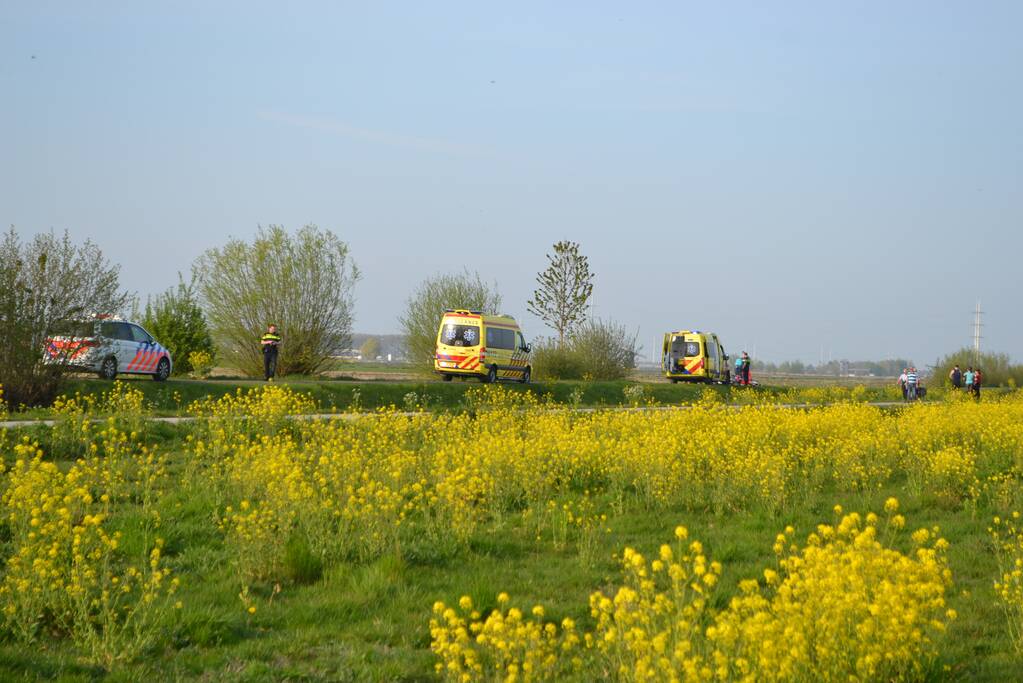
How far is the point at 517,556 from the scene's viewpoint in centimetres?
921

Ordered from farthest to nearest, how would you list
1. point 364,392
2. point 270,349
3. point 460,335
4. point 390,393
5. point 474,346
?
point 460,335 → point 474,346 → point 270,349 → point 390,393 → point 364,392

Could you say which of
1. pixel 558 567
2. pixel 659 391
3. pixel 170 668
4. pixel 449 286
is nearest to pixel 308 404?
pixel 558 567

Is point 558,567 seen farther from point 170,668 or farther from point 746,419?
point 746,419

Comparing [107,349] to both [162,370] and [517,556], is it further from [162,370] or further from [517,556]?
[517,556]

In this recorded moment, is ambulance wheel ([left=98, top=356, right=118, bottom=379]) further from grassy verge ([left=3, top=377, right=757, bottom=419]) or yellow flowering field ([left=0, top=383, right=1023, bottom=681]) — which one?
yellow flowering field ([left=0, top=383, right=1023, bottom=681])

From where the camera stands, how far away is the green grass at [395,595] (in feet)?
20.3

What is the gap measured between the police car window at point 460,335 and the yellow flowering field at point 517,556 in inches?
719

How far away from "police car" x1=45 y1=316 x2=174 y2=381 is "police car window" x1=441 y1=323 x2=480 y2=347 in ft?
35.4

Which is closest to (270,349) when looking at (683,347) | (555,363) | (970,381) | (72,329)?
(72,329)

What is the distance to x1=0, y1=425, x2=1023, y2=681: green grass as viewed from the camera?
20.3 ft

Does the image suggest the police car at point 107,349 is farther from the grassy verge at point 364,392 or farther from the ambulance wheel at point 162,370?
the grassy verge at point 364,392

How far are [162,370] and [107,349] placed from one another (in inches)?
130

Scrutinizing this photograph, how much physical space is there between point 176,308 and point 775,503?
91.1 feet

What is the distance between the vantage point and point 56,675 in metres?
5.87
